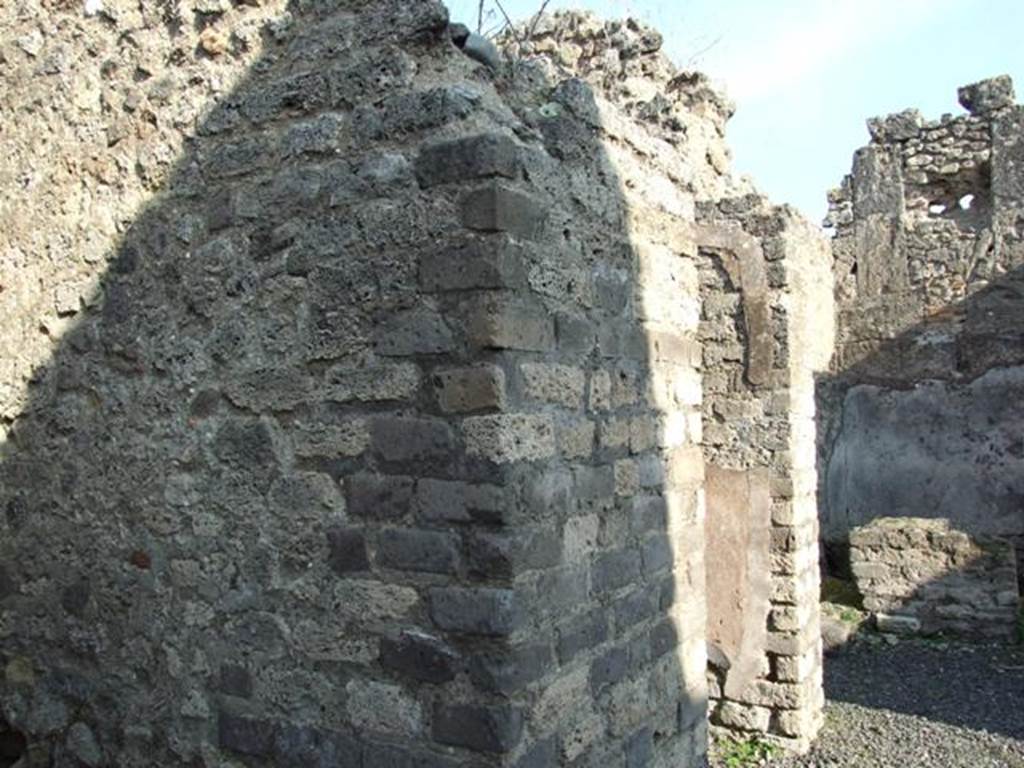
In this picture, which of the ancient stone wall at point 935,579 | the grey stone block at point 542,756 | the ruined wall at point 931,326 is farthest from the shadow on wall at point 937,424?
the grey stone block at point 542,756

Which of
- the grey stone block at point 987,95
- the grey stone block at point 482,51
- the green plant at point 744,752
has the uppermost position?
the grey stone block at point 987,95

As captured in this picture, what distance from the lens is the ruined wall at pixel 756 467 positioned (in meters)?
5.02

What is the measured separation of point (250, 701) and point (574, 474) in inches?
41.2

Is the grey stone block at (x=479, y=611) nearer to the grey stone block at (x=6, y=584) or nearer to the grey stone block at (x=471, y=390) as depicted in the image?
the grey stone block at (x=471, y=390)

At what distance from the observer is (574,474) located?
2.54m

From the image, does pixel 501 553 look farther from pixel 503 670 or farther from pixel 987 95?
pixel 987 95

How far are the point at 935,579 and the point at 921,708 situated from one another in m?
1.85

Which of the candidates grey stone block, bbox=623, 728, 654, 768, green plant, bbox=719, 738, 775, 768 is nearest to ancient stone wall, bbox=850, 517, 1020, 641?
green plant, bbox=719, 738, 775, 768

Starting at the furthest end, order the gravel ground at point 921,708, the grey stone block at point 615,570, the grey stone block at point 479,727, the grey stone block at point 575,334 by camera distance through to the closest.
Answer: the gravel ground at point 921,708 < the grey stone block at point 615,570 < the grey stone block at point 575,334 < the grey stone block at point 479,727

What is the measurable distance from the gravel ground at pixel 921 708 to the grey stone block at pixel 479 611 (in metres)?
3.31

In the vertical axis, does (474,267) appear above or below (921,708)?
above

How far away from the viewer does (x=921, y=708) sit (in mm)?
5973

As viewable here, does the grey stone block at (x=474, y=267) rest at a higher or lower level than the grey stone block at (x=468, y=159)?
lower

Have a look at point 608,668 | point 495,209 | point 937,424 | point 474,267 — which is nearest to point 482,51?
point 495,209
